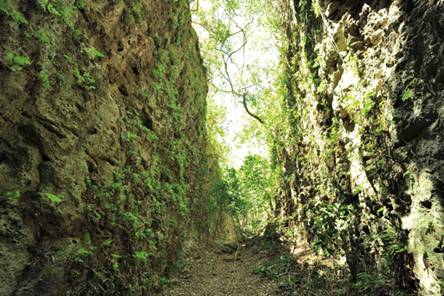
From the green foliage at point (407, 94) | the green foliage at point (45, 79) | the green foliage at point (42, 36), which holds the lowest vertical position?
the green foliage at point (45, 79)

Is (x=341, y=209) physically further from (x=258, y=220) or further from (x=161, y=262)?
(x=258, y=220)

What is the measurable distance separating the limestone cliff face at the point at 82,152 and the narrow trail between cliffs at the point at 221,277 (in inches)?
29.9

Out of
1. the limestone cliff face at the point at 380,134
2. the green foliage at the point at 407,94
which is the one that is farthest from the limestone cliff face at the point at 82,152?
the green foliage at the point at 407,94

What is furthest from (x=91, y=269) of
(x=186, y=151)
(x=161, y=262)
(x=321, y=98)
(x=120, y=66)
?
(x=186, y=151)

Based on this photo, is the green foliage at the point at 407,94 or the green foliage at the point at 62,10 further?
the green foliage at the point at 407,94

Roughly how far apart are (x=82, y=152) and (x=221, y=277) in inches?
231

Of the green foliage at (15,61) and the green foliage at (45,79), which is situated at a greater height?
the green foliage at (45,79)

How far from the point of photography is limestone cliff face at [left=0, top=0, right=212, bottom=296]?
326 cm

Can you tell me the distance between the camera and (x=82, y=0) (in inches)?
194

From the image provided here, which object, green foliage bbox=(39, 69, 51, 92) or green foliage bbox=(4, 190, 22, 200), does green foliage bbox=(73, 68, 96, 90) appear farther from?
green foliage bbox=(4, 190, 22, 200)

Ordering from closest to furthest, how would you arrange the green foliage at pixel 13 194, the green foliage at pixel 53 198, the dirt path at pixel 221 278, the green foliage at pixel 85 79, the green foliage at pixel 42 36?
1. the green foliage at pixel 13 194
2. the green foliage at pixel 53 198
3. the green foliage at pixel 42 36
4. the green foliage at pixel 85 79
5. the dirt path at pixel 221 278

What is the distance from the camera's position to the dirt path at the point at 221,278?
7.00m

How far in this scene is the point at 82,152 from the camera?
4.30 meters

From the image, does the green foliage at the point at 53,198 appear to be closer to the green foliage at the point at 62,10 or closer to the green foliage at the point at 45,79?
the green foliage at the point at 45,79
